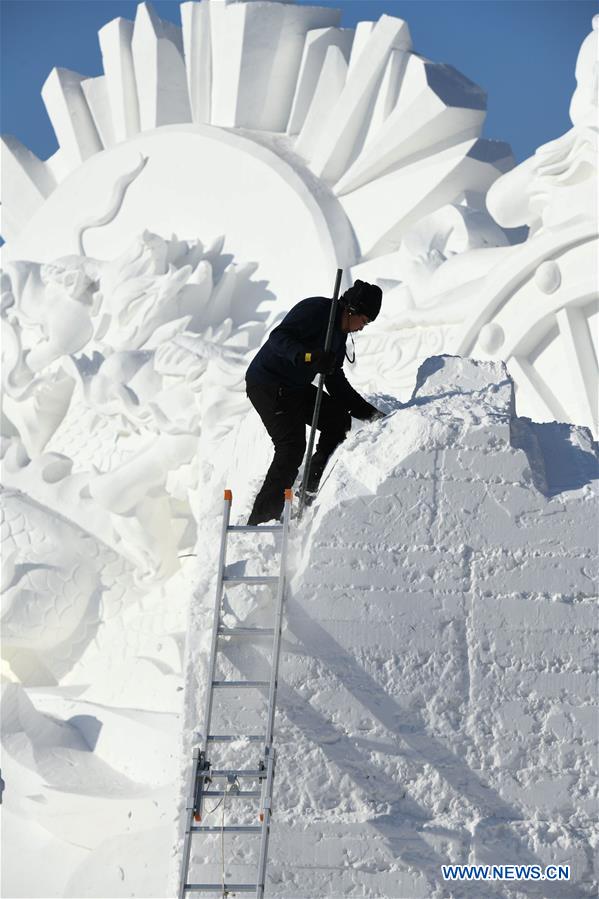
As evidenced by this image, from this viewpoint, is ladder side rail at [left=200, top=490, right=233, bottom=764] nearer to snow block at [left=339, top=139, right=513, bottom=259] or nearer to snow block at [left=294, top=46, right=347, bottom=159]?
snow block at [left=339, top=139, right=513, bottom=259]

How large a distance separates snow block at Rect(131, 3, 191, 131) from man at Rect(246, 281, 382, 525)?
7838 mm

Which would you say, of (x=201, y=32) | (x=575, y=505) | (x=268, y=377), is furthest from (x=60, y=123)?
(x=575, y=505)

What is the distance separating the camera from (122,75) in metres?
12.5

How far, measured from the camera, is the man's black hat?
455 cm

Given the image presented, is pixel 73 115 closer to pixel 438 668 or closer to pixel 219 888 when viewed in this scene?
pixel 438 668

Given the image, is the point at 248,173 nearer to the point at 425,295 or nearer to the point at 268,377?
the point at 425,295

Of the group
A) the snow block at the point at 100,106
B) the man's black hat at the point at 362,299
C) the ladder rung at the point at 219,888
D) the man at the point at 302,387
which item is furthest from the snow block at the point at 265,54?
the ladder rung at the point at 219,888

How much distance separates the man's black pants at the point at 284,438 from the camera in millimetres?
4637

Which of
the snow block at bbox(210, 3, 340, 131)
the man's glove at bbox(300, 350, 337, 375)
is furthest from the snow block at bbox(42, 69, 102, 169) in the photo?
the man's glove at bbox(300, 350, 337, 375)

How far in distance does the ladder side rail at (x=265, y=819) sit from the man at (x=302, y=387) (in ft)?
3.22

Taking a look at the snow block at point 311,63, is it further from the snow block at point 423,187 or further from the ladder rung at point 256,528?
the ladder rung at point 256,528

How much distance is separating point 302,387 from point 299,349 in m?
0.23
